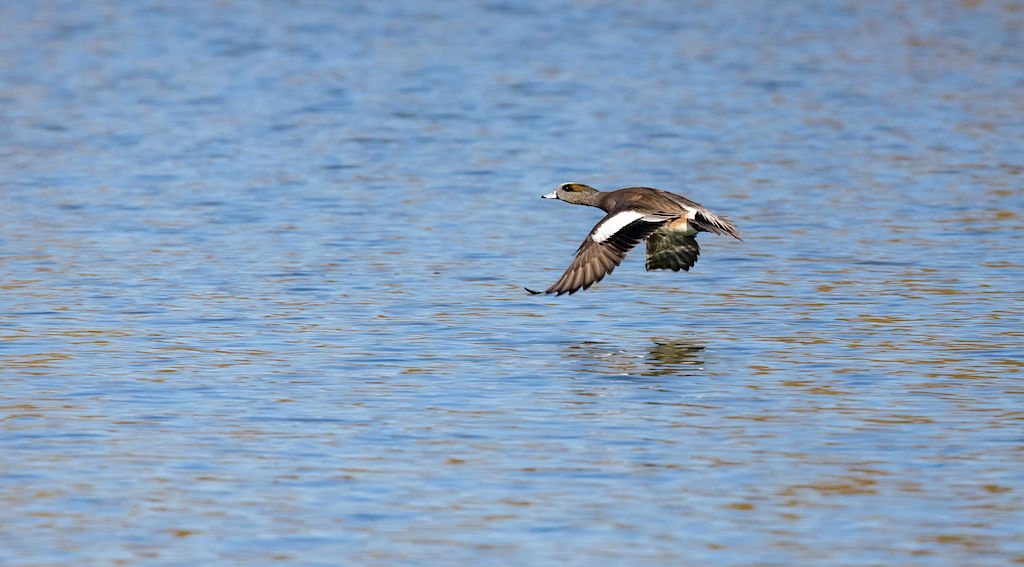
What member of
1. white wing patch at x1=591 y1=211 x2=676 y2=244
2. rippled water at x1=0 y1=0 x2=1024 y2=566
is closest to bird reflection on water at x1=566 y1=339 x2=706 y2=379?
rippled water at x1=0 y1=0 x2=1024 y2=566

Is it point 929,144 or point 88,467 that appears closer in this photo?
point 88,467

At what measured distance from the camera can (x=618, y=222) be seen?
12.3 metres

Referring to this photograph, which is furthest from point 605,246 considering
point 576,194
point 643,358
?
point 576,194

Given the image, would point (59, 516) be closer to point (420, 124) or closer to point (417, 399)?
point (417, 399)

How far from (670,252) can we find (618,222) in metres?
1.73

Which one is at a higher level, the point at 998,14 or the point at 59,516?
the point at 998,14

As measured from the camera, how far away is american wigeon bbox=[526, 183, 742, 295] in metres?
11.8

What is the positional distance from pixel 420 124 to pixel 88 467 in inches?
633

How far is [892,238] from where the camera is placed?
16109 millimetres

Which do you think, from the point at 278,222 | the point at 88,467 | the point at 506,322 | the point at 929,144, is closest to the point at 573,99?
the point at 929,144

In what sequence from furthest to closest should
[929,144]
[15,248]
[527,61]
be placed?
1. [527,61]
2. [929,144]
3. [15,248]

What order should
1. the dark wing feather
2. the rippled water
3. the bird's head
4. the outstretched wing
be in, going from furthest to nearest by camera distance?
Result: the bird's head → the dark wing feather → the outstretched wing → the rippled water

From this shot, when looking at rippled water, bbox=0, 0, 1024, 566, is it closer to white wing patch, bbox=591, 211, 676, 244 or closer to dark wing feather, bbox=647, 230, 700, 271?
dark wing feather, bbox=647, 230, 700, 271

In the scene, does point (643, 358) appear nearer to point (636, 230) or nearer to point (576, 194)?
point (636, 230)
